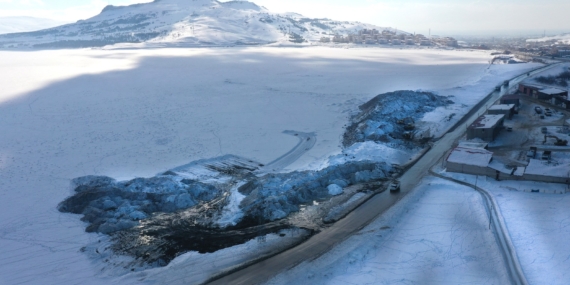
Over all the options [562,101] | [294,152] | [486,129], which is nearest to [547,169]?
[486,129]

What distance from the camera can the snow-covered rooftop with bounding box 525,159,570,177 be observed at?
15.3 m

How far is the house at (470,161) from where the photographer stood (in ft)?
53.3

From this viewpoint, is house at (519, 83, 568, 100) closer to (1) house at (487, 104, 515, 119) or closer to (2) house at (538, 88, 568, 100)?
(2) house at (538, 88, 568, 100)

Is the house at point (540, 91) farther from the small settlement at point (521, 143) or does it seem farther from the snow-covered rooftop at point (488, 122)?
the snow-covered rooftop at point (488, 122)

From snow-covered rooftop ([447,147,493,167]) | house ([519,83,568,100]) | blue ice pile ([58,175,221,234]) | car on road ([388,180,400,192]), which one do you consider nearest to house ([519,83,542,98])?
house ([519,83,568,100])

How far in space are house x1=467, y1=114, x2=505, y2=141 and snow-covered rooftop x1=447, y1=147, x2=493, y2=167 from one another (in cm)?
268

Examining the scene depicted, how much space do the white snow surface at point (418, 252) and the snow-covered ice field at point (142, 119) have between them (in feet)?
17.7

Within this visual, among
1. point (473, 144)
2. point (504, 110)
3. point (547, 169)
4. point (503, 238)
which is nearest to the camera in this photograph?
point (503, 238)

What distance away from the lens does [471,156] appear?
16969 mm

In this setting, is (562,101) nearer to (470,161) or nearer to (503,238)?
(470,161)

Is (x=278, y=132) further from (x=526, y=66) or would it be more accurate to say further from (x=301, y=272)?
(x=526, y=66)

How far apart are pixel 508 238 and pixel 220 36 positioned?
7769cm

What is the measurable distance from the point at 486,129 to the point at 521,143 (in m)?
1.73

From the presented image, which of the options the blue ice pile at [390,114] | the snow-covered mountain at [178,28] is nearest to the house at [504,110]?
the blue ice pile at [390,114]
